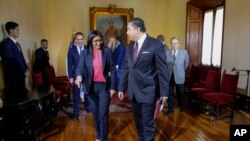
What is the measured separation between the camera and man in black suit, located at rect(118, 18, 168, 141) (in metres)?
2.46

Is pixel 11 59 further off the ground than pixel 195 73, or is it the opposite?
pixel 11 59

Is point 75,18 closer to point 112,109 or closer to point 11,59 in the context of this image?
point 112,109

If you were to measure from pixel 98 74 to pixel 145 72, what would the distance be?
72cm

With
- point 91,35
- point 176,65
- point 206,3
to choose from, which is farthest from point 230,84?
point 206,3

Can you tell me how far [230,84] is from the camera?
4156 mm

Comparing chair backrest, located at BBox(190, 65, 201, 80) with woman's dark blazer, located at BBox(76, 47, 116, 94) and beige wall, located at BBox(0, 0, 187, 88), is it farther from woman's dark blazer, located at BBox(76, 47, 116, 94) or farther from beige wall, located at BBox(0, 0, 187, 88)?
woman's dark blazer, located at BBox(76, 47, 116, 94)

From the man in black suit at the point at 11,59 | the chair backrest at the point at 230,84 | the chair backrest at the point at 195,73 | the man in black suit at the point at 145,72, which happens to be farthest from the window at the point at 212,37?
the man in black suit at the point at 11,59

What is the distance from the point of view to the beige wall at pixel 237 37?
4.80 m

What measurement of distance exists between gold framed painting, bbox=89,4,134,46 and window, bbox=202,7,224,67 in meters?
2.54

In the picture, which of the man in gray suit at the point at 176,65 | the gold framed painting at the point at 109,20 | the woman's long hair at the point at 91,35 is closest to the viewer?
the woman's long hair at the point at 91,35

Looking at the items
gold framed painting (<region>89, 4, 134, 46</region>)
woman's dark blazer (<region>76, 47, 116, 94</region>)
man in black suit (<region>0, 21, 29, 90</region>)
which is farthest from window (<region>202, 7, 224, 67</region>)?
man in black suit (<region>0, 21, 29, 90</region>)

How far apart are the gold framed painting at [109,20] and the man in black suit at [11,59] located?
4.07 metres

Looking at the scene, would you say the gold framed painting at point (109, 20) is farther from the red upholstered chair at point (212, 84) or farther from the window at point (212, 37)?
the red upholstered chair at point (212, 84)

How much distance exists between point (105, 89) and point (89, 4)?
533cm
